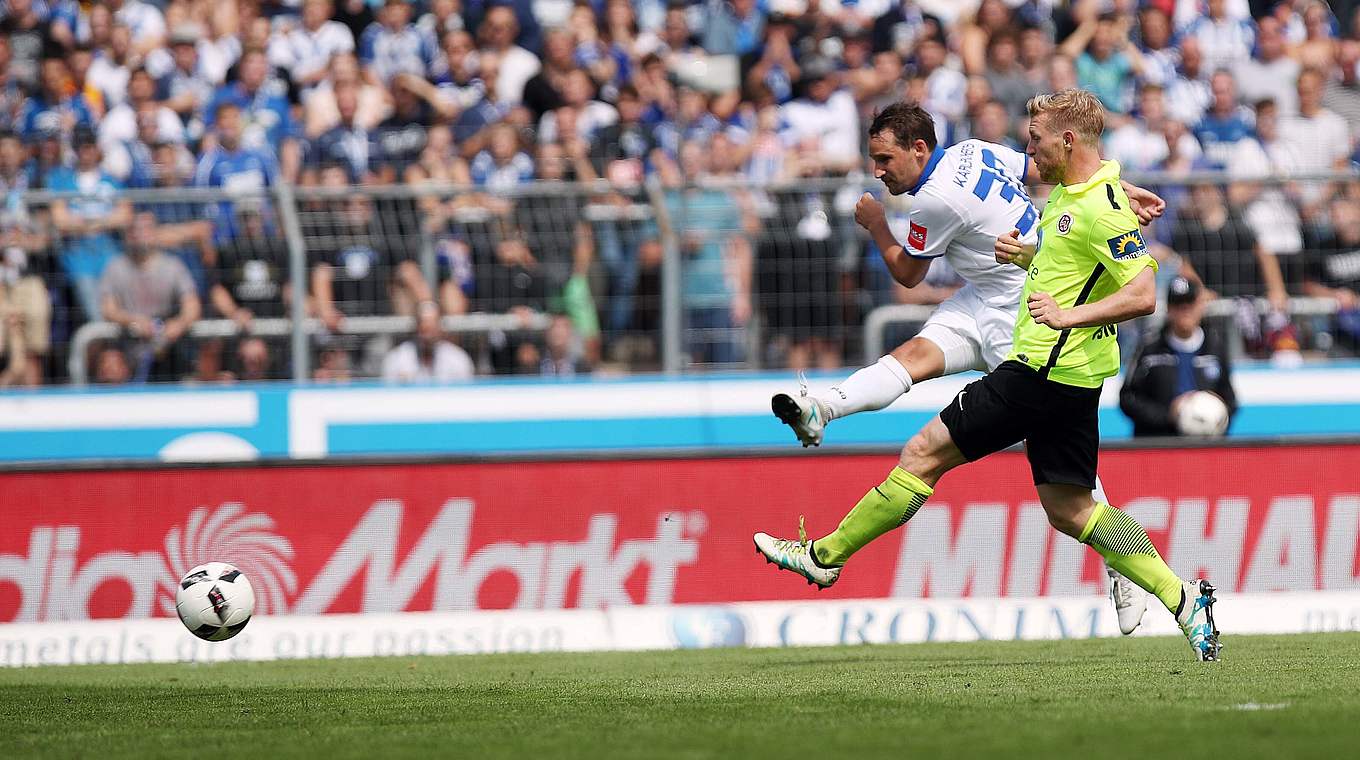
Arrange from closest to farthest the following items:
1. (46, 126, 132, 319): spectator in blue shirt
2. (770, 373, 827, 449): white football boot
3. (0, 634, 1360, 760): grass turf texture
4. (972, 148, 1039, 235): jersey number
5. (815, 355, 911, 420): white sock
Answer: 1. (0, 634, 1360, 760): grass turf texture
2. (770, 373, 827, 449): white football boot
3. (815, 355, 911, 420): white sock
4. (972, 148, 1039, 235): jersey number
5. (46, 126, 132, 319): spectator in blue shirt

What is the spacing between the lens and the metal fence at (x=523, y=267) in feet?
44.7

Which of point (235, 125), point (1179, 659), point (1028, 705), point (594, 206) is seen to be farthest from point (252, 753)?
point (235, 125)

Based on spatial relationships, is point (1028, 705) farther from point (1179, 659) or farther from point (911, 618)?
point (911, 618)

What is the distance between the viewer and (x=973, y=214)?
8.73 metres

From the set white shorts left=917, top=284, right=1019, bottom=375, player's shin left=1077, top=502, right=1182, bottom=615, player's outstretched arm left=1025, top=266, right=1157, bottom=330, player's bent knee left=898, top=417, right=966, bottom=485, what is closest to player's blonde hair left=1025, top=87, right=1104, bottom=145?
player's outstretched arm left=1025, top=266, right=1157, bottom=330

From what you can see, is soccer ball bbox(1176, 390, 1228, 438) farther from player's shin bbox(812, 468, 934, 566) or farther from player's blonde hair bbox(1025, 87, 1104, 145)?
player's blonde hair bbox(1025, 87, 1104, 145)

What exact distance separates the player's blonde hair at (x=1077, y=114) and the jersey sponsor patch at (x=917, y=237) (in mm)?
1304

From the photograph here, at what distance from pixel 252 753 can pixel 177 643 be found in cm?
546

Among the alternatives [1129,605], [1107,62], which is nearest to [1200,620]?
[1129,605]

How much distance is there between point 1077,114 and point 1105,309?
0.83m

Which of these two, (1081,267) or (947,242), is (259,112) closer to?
(947,242)

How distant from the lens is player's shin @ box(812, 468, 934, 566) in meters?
8.10

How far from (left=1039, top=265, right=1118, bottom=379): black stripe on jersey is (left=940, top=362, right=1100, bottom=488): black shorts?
2.1 inches

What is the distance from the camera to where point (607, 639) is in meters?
11.1
